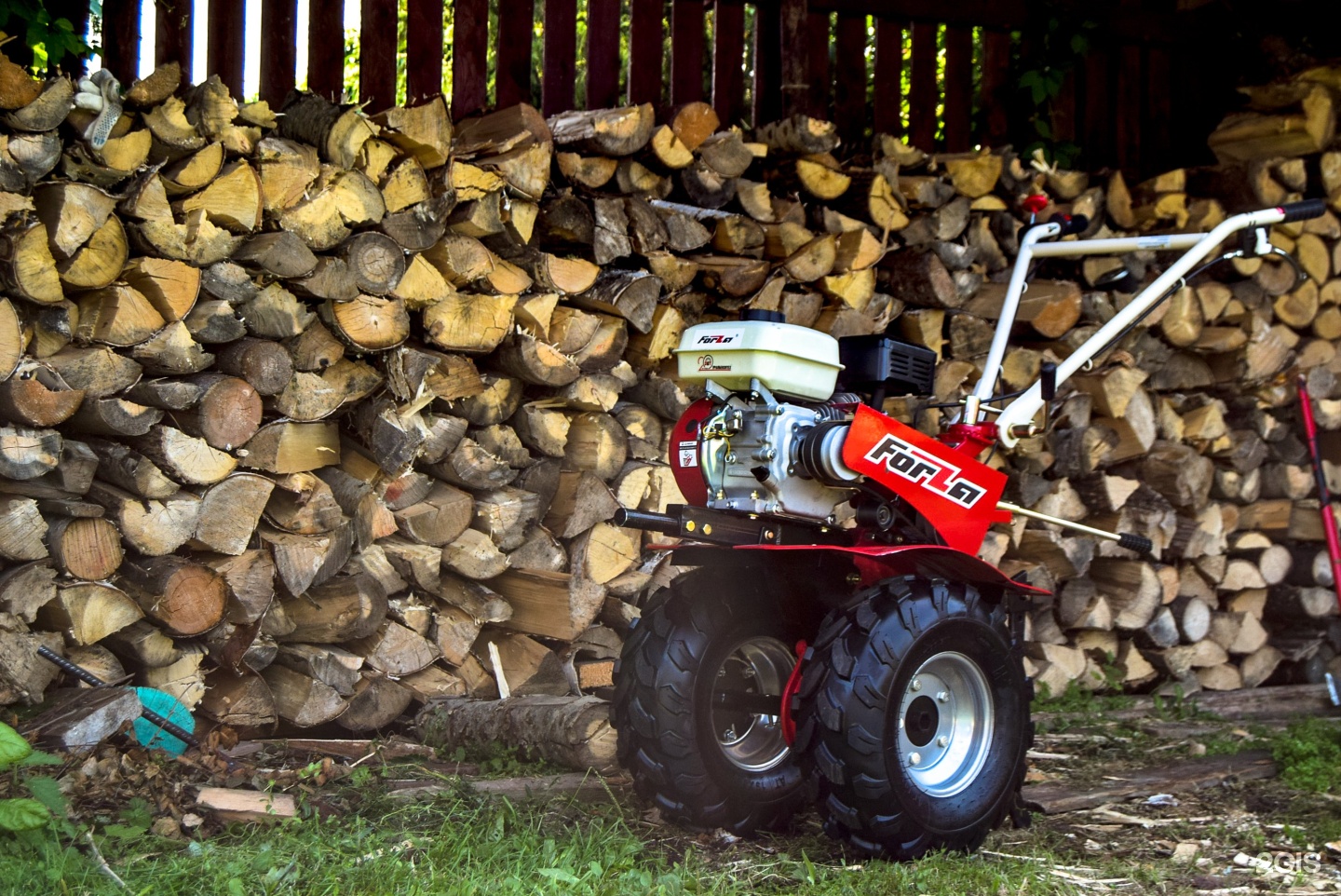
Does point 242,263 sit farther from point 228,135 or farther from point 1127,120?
point 1127,120

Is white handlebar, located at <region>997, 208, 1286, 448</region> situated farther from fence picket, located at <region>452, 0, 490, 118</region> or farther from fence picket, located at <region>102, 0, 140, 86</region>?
fence picket, located at <region>102, 0, 140, 86</region>

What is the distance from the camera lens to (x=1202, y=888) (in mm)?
3018

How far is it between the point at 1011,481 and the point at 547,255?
220cm

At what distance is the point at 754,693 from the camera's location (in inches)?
134

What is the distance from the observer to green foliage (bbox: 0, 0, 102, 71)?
3543mm

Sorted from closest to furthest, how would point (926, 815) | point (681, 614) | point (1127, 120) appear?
point (926, 815), point (681, 614), point (1127, 120)

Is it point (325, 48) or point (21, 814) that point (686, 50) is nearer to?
point (325, 48)

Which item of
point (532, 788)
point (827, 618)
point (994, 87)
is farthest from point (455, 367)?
point (994, 87)

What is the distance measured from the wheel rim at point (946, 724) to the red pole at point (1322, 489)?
2.97m

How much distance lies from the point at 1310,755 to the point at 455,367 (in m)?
3.01

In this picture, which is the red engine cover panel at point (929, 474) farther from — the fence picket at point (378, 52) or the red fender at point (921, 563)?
the fence picket at point (378, 52)

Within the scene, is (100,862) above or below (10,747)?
below

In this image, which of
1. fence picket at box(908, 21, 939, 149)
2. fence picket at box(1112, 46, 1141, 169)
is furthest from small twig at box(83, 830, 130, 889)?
fence picket at box(1112, 46, 1141, 169)

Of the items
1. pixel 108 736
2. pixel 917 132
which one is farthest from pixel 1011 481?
pixel 108 736
